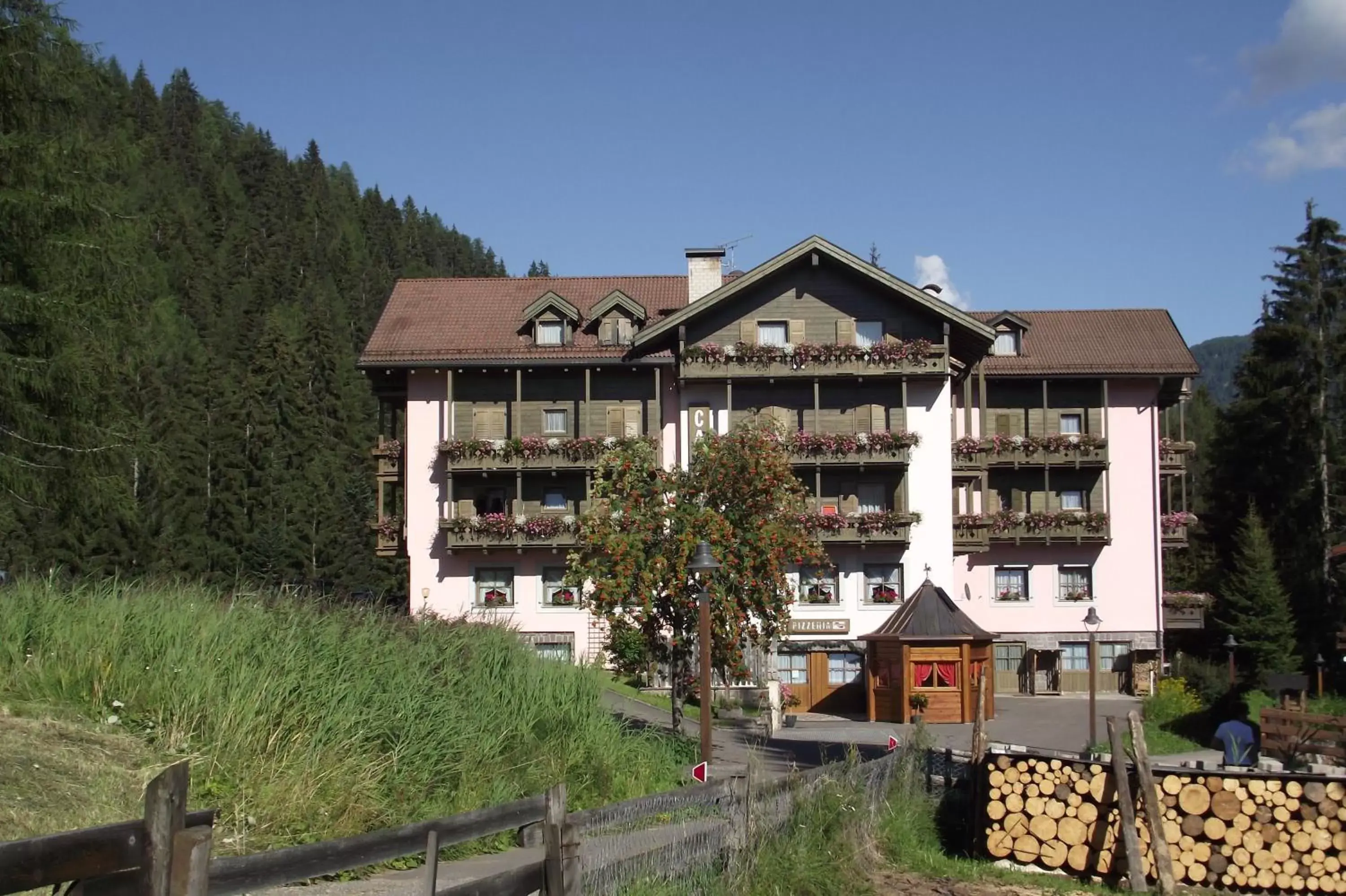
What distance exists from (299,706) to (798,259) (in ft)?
95.7

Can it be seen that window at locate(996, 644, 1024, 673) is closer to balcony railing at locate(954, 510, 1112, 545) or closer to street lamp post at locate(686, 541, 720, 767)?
balcony railing at locate(954, 510, 1112, 545)

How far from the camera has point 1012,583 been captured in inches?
1836

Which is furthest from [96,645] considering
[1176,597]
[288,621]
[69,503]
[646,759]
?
[1176,597]

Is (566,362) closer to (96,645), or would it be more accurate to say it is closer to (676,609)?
(676,609)

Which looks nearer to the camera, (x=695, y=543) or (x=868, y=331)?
(x=695, y=543)

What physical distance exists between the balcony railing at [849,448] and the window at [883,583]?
3.33m

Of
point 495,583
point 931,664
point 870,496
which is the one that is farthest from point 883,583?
point 495,583

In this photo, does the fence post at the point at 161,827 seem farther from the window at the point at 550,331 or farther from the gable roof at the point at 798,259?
the window at the point at 550,331

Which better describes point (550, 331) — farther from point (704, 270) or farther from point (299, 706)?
point (299, 706)

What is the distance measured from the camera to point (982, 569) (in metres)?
46.7

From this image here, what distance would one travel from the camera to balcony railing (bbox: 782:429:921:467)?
3919cm

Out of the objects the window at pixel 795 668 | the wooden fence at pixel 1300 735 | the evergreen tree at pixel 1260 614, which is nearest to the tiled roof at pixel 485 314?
the window at pixel 795 668

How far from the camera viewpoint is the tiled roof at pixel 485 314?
138ft

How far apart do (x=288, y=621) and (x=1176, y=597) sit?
39508mm
